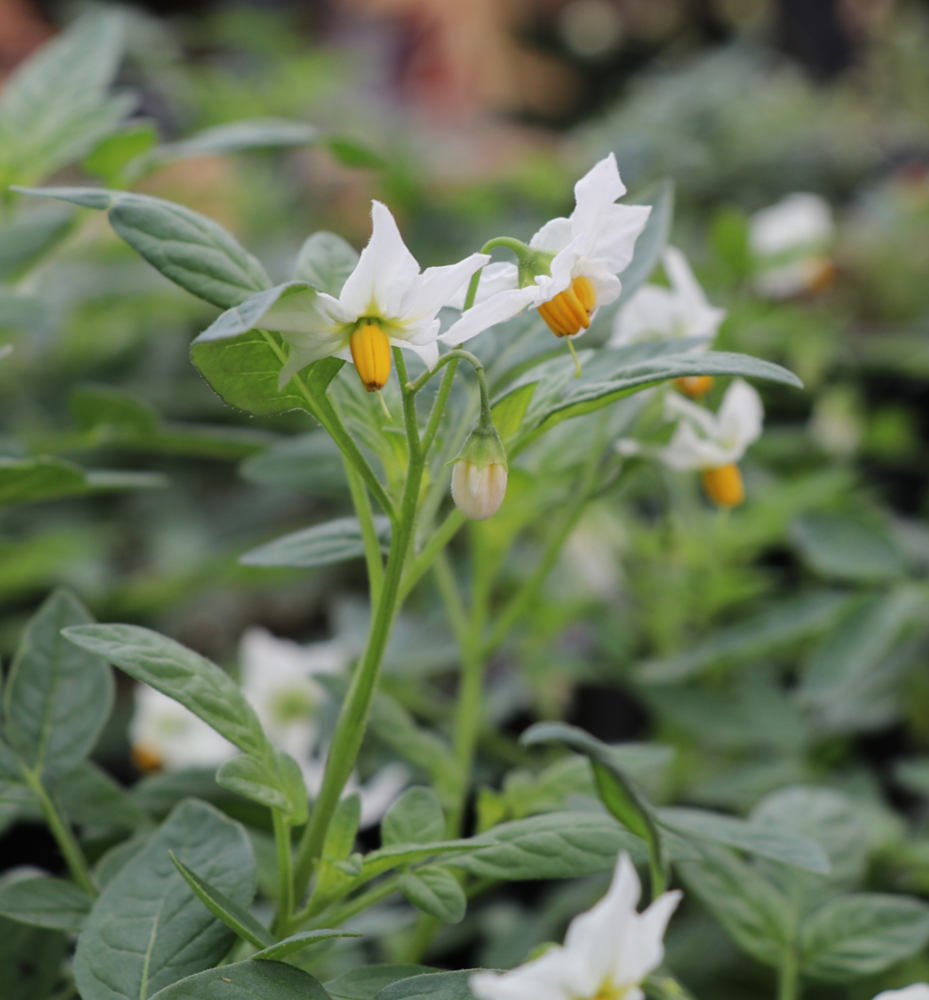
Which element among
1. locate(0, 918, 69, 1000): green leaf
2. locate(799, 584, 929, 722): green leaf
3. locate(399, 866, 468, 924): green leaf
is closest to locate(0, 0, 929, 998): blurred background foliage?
locate(799, 584, 929, 722): green leaf

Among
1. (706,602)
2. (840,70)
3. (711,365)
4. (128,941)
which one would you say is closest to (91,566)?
(706,602)

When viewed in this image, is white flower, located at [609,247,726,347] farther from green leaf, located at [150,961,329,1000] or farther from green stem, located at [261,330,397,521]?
green leaf, located at [150,961,329,1000]

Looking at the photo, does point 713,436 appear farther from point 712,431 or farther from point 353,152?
point 353,152

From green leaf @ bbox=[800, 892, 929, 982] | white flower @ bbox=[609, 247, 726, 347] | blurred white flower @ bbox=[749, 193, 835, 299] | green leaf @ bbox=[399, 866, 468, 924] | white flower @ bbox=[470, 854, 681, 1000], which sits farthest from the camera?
blurred white flower @ bbox=[749, 193, 835, 299]

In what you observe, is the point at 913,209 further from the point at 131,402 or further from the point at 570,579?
the point at 131,402

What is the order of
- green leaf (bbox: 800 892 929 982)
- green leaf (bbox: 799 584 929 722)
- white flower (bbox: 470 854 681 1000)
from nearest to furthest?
white flower (bbox: 470 854 681 1000) → green leaf (bbox: 800 892 929 982) → green leaf (bbox: 799 584 929 722)

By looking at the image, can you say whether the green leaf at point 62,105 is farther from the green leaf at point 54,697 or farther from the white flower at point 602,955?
the white flower at point 602,955
